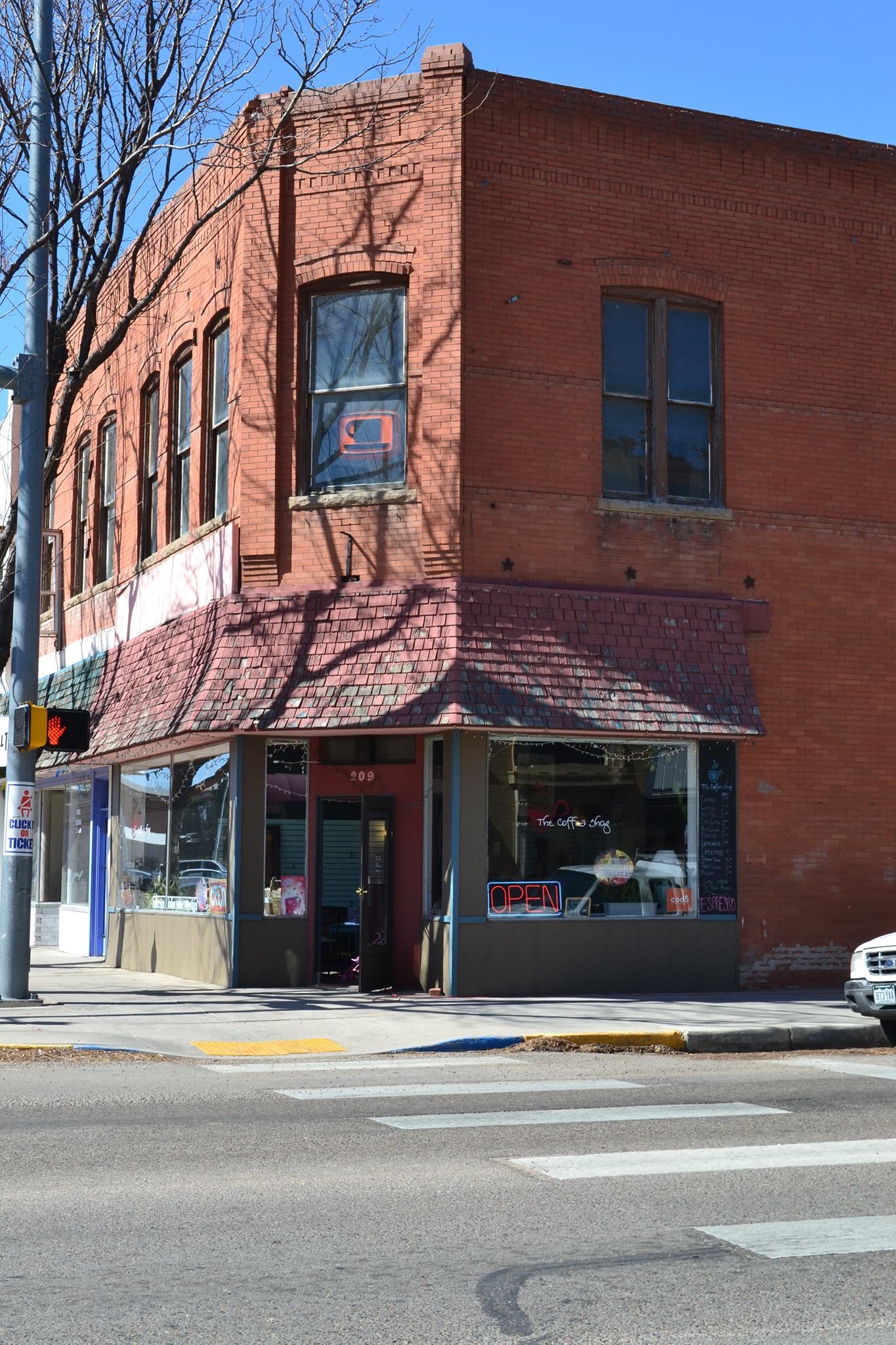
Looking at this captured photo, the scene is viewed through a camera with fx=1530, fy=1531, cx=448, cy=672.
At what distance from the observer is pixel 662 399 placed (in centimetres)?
1725

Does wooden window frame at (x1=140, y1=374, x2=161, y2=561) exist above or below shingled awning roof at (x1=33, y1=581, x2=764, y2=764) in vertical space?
above

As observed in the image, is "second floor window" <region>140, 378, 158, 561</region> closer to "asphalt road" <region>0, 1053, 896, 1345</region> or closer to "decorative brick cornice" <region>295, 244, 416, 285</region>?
"decorative brick cornice" <region>295, 244, 416, 285</region>

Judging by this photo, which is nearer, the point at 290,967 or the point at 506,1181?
the point at 506,1181

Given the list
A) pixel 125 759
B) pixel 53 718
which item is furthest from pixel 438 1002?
pixel 125 759

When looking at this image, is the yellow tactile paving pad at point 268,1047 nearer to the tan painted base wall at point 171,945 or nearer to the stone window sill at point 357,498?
the tan painted base wall at point 171,945

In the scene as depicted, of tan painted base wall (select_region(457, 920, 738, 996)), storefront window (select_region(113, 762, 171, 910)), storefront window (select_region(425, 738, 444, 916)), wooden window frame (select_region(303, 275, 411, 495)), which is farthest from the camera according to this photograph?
storefront window (select_region(113, 762, 171, 910))

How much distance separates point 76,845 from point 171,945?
21.8 ft

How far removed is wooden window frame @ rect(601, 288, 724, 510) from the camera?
17.1 m

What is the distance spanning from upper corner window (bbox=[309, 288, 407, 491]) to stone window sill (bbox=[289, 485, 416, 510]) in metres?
0.17

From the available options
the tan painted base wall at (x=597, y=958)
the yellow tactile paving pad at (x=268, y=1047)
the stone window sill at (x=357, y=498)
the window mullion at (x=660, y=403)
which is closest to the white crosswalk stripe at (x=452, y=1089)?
the yellow tactile paving pad at (x=268, y=1047)

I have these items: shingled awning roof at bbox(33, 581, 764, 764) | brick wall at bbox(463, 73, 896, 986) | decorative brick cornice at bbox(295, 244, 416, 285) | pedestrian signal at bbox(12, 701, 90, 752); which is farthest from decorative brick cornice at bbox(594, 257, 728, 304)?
pedestrian signal at bbox(12, 701, 90, 752)

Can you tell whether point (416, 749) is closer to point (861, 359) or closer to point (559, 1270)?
point (861, 359)

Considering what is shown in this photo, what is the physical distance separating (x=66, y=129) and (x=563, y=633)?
24.0 ft

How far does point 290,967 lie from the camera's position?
16.6 m
